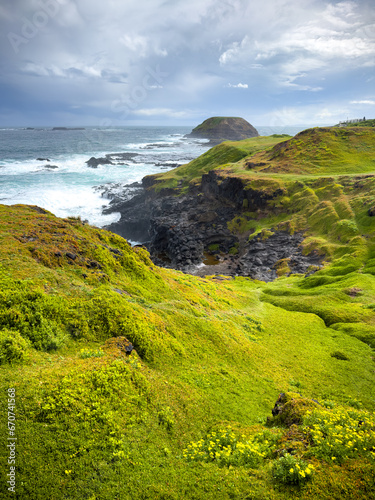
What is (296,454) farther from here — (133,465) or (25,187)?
(25,187)

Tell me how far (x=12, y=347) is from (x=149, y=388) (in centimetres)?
585

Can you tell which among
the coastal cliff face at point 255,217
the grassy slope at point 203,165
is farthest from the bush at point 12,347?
the grassy slope at point 203,165

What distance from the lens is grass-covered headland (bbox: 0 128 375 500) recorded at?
790 cm

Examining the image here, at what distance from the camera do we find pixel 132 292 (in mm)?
19609

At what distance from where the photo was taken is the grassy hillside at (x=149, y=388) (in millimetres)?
7887

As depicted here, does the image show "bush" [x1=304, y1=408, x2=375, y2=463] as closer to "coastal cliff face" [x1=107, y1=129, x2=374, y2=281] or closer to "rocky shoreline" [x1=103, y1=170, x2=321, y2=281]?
"coastal cliff face" [x1=107, y1=129, x2=374, y2=281]

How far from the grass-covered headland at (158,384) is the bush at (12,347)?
5 centimetres

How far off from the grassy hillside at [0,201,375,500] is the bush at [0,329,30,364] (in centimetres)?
4

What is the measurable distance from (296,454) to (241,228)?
228 ft

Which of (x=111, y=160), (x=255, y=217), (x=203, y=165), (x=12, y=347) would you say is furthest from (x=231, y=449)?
(x=111, y=160)

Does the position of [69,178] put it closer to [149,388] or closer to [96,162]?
[96,162]

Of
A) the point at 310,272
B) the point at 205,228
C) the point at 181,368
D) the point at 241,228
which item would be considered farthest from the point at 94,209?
the point at 181,368

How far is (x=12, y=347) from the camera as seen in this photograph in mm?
10039

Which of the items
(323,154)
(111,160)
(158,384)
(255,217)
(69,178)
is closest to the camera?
(158,384)
